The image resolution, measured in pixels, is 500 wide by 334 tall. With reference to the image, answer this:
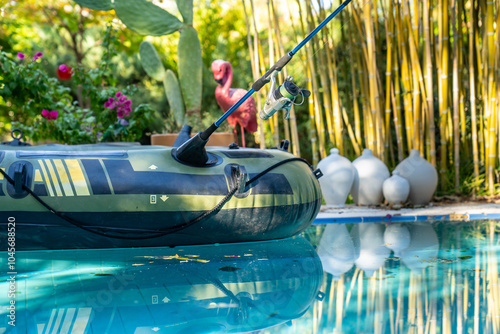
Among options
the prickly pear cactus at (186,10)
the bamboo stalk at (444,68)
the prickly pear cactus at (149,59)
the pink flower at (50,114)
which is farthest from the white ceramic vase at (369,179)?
the prickly pear cactus at (149,59)

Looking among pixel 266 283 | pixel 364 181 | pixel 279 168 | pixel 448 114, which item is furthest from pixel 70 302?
pixel 448 114

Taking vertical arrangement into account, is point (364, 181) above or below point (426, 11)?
below

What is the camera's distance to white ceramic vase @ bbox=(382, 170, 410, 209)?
2988mm

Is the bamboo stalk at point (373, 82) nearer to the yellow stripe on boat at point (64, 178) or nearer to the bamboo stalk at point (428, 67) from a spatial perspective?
the bamboo stalk at point (428, 67)

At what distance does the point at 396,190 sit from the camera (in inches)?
118

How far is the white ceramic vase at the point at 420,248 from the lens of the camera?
170 cm

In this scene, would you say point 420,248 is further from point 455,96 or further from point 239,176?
point 455,96

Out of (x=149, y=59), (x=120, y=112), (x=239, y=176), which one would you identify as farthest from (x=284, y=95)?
(x=149, y=59)

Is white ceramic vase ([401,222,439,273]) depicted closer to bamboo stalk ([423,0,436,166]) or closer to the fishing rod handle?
the fishing rod handle

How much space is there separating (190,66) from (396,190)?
1.87m

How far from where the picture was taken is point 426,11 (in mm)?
3180

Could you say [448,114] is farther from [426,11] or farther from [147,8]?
[147,8]

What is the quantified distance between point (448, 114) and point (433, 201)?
0.55 metres

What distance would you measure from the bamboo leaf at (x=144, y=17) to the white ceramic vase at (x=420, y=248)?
2.35 m
